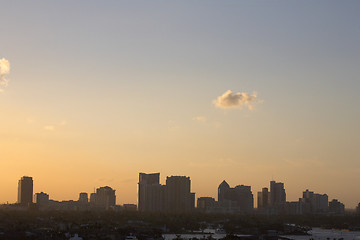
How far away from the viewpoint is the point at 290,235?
150500 millimetres

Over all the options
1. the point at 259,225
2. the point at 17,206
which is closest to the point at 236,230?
the point at 259,225

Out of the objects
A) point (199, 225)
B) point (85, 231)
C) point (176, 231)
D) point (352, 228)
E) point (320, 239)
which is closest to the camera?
point (85, 231)

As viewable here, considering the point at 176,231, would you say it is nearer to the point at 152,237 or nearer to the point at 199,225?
the point at 199,225

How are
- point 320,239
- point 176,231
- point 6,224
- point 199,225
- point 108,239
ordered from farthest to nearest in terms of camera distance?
point 199,225 < point 176,231 < point 320,239 < point 6,224 < point 108,239

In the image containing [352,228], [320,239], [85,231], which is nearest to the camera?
[85,231]

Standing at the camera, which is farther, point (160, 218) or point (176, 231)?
point (160, 218)

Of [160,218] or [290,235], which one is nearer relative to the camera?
[290,235]

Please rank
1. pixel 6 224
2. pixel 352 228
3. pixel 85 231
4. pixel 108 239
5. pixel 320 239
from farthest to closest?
pixel 352 228
pixel 320 239
pixel 6 224
pixel 85 231
pixel 108 239

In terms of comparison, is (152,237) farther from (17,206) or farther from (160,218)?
(17,206)

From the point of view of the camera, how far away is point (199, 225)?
16512cm

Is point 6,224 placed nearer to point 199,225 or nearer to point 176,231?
point 176,231

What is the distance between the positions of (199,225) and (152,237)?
64.3m

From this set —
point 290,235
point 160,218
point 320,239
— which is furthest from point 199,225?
point 320,239

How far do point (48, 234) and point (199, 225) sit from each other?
77952 millimetres
